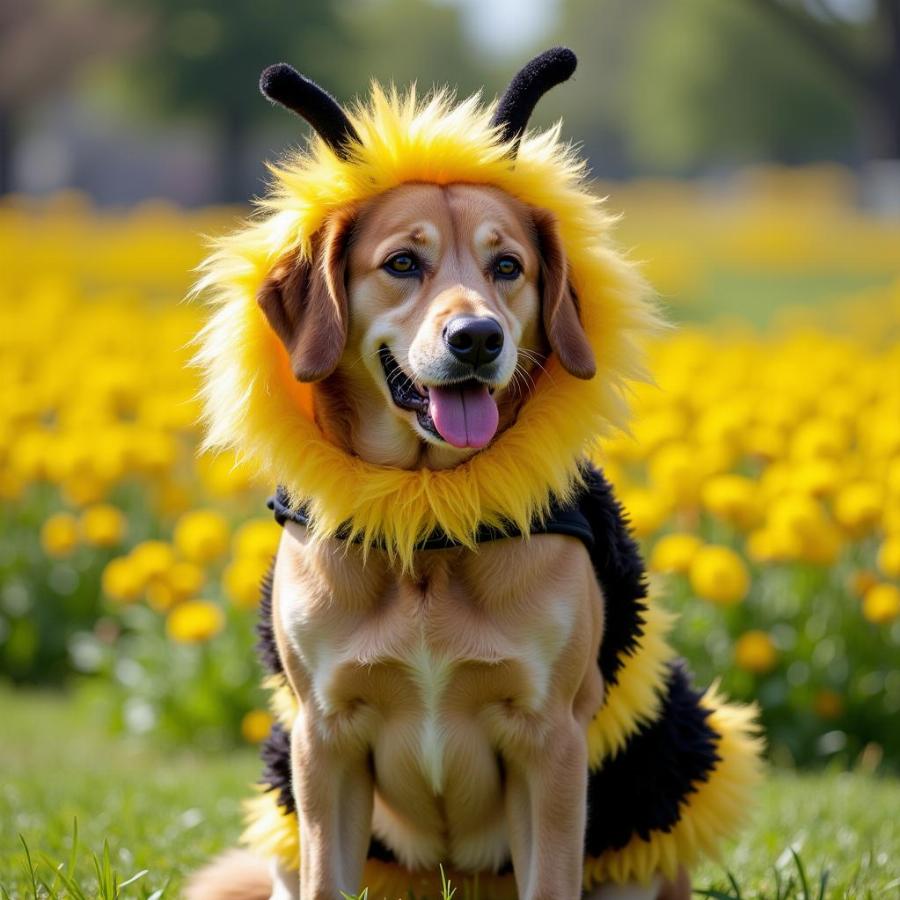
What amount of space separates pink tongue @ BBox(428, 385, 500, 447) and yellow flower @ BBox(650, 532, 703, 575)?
2409 mm

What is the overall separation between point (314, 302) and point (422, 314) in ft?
0.77

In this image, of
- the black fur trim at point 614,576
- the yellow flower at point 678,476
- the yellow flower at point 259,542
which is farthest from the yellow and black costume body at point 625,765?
the yellow flower at point 678,476

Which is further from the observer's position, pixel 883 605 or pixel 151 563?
pixel 151 563

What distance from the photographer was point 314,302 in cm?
296

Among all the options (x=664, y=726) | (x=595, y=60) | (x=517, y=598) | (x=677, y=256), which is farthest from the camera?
(x=595, y=60)

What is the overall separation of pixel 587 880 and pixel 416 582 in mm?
975

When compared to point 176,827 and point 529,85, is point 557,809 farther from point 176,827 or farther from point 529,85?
point 176,827

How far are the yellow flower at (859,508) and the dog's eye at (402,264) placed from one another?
9.11 ft

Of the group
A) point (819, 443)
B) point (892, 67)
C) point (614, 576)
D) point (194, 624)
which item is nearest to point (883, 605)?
point (819, 443)

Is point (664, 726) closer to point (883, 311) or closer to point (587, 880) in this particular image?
point (587, 880)

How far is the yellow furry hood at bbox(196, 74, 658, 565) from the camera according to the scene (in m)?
2.96

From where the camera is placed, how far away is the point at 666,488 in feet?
18.2

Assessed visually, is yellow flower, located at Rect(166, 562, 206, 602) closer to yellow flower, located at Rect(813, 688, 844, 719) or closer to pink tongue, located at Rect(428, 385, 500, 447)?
yellow flower, located at Rect(813, 688, 844, 719)

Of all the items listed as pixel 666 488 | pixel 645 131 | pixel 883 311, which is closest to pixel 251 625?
pixel 666 488
